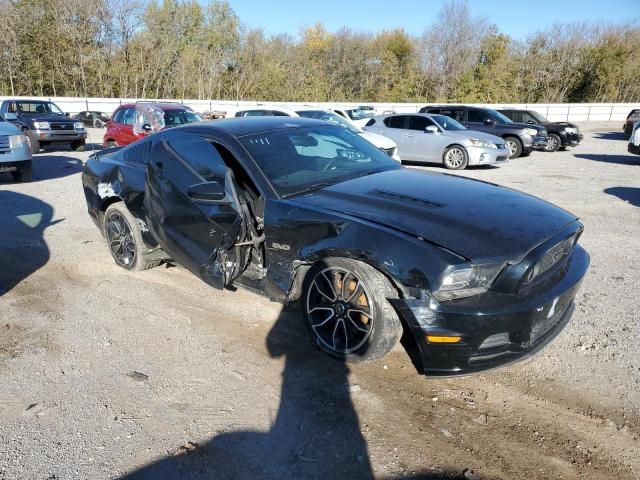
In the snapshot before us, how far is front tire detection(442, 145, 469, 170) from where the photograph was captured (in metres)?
13.2

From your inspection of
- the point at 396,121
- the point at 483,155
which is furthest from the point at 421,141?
the point at 483,155

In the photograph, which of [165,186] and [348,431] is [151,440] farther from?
[165,186]

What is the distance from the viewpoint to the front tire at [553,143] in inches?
720

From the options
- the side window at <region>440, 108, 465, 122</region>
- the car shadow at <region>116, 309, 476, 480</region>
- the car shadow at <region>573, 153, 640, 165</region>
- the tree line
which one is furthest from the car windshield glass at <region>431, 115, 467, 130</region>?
the tree line

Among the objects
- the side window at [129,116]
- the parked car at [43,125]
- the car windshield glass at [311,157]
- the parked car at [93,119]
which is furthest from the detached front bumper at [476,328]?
the parked car at [93,119]

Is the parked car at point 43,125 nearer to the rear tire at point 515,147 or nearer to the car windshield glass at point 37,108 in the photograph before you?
the car windshield glass at point 37,108

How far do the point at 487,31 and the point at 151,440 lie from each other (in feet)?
163

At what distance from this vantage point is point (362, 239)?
3.04 meters

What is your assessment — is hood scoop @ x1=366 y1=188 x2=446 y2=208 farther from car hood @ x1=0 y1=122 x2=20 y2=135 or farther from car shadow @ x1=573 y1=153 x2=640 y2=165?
car shadow @ x1=573 y1=153 x2=640 y2=165

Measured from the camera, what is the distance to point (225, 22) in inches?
1839

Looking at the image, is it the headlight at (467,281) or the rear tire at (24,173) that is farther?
the rear tire at (24,173)

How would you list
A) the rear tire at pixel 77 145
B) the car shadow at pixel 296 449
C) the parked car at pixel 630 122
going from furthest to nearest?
the parked car at pixel 630 122 → the rear tire at pixel 77 145 → the car shadow at pixel 296 449

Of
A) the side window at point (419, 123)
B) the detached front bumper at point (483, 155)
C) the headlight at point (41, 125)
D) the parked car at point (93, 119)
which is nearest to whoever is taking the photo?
the detached front bumper at point (483, 155)

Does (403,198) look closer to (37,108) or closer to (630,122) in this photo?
(37,108)
